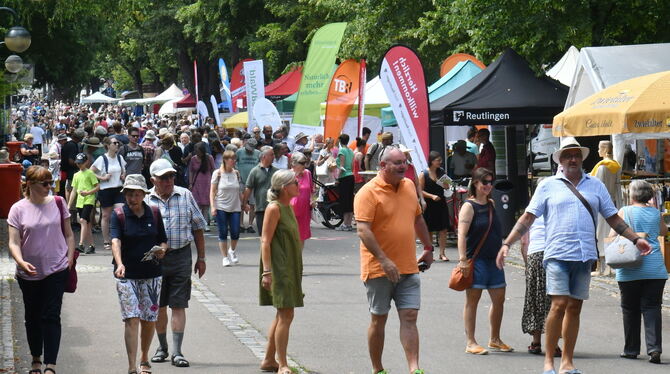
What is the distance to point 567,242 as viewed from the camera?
8.88 meters

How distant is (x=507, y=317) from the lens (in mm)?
12219

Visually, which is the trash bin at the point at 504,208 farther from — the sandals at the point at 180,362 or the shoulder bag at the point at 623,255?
the sandals at the point at 180,362

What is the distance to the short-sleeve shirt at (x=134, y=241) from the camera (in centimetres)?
893

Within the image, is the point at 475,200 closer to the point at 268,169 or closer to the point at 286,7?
the point at 268,169

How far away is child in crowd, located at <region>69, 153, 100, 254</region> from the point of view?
18.4 metres

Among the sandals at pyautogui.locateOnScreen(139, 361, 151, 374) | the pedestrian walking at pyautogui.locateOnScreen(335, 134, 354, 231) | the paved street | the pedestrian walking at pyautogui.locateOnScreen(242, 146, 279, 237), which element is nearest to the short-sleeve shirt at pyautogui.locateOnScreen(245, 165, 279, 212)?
the pedestrian walking at pyautogui.locateOnScreen(242, 146, 279, 237)

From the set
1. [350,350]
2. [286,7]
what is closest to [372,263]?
[350,350]

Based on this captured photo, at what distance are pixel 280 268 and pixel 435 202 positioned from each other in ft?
27.8

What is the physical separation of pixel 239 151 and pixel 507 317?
9304 mm

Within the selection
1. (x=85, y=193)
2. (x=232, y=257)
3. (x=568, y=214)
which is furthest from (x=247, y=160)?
(x=568, y=214)

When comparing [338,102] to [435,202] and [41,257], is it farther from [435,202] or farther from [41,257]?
[41,257]

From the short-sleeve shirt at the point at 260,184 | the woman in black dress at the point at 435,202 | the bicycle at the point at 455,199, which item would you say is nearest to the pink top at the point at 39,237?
the short-sleeve shirt at the point at 260,184

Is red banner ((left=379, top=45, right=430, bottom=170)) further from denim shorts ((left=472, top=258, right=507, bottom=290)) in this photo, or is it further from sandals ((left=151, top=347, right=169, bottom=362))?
sandals ((left=151, top=347, right=169, bottom=362))

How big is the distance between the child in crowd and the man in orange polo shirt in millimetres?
10415
